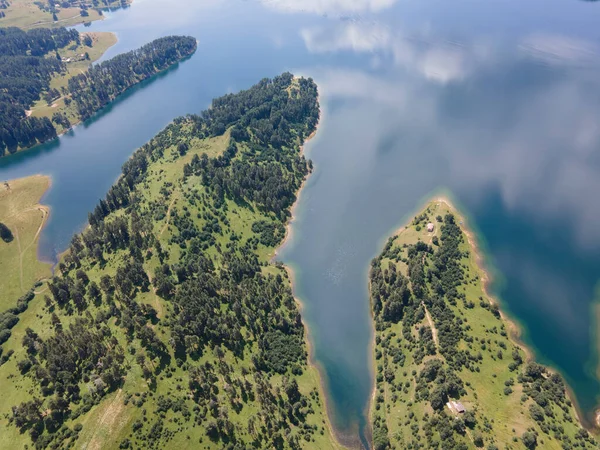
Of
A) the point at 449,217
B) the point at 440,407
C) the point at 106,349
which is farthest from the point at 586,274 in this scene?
the point at 106,349

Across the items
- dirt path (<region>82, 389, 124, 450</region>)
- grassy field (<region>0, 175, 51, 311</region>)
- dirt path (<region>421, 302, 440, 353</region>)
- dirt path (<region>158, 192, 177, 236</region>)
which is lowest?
dirt path (<region>421, 302, 440, 353</region>)

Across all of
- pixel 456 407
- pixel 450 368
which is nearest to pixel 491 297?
pixel 450 368

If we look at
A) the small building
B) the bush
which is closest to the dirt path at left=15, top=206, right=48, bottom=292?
the bush

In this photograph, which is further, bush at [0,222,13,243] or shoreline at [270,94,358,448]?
bush at [0,222,13,243]

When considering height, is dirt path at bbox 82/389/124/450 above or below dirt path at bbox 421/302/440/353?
above

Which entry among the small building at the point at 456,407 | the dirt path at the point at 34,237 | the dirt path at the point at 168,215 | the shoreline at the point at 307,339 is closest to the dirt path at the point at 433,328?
the small building at the point at 456,407

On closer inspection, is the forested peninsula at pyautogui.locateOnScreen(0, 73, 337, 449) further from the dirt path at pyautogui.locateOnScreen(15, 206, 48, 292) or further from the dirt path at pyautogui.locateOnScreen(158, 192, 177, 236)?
the dirt path at pyautogui.locateOnScreen(15, 206, 48, 292)
